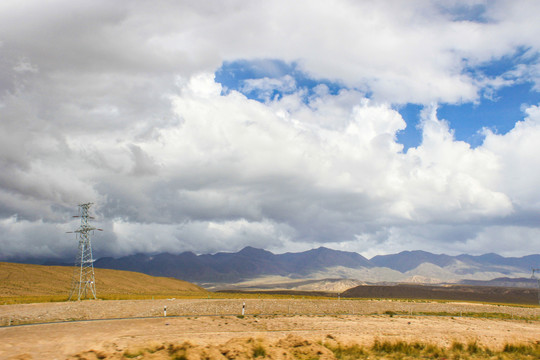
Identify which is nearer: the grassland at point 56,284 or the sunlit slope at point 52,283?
the grassland at point 56,284

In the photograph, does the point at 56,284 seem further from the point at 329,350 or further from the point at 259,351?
the point at 329,350

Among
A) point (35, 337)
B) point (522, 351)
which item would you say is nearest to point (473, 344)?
point (522, 351)

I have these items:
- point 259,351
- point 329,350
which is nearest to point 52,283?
point 259,351

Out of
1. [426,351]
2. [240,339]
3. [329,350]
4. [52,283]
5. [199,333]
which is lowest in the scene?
[52,283]

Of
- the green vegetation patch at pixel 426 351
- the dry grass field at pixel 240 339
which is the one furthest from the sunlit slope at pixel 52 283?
the green vegetation patch at pixel 426 351

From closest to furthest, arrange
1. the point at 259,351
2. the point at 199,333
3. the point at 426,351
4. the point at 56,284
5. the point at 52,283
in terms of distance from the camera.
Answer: the point at 259,351 < the point at 426,351 < the point at 199,333 < the point at 56,284 < the point at 52,283

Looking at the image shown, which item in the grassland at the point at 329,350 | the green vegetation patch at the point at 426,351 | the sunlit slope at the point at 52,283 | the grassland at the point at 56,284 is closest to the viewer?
the grassland at the point at 329,350

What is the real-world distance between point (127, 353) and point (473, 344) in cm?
2473

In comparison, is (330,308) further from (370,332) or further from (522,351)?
(522,351)

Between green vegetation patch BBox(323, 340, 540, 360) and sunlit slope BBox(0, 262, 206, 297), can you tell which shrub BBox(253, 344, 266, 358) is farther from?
sunlit slope BBox(0, 262, 206, 297)

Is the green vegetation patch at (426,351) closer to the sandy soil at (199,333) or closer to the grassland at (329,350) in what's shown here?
the grassland at (329,350)

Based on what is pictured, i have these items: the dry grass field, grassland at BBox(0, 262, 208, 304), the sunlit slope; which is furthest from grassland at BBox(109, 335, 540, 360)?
the sunlit slope

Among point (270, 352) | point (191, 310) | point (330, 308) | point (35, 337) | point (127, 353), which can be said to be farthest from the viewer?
point (330, 308)

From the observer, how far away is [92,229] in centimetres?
7500
